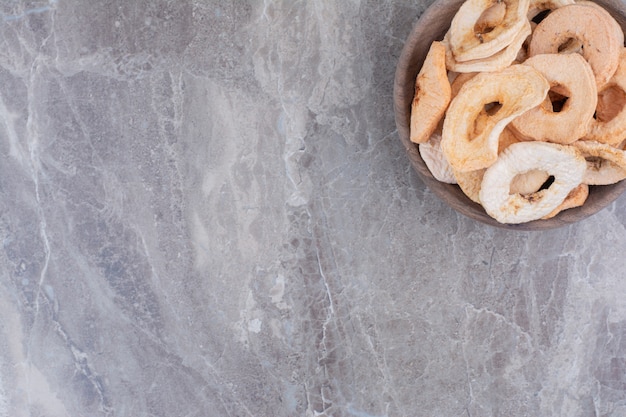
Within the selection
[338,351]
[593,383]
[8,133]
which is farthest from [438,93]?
[8,133]

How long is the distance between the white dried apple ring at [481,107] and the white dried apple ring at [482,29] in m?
0.04

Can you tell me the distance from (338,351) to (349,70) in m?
0.59

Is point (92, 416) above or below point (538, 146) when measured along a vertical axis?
below

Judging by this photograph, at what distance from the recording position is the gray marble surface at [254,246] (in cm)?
112

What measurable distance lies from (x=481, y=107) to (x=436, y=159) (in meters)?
0.12

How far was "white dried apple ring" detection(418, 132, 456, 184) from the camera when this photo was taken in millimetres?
958

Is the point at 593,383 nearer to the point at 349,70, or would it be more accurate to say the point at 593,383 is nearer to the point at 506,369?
the point at 506,369

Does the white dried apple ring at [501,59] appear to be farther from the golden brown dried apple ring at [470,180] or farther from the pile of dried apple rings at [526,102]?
the golden brown dried apple ring at [470,180]

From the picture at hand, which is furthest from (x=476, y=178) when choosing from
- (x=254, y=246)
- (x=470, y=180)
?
(x=254, y=246)

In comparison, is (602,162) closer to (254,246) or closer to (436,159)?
(436,159)

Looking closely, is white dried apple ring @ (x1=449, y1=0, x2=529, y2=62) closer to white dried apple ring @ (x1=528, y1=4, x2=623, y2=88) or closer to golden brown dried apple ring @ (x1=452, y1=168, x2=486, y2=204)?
white dried apple ring @ (x1=528, y1=4, x2=623, y2=88)

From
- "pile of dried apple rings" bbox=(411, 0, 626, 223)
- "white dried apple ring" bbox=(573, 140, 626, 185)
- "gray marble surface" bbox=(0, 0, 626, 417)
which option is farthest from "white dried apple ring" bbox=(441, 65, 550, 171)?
"gray marble surface" bbox=(0, 0, 626, 417)

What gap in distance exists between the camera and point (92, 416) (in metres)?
1.21

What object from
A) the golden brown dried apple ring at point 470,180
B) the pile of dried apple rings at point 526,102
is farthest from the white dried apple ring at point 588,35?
the golden brown dried apple ring at point 470,180
